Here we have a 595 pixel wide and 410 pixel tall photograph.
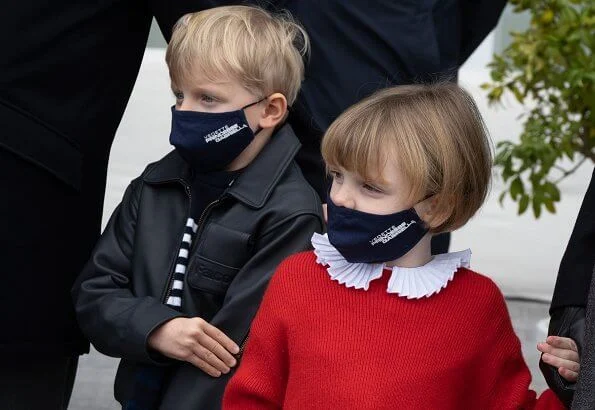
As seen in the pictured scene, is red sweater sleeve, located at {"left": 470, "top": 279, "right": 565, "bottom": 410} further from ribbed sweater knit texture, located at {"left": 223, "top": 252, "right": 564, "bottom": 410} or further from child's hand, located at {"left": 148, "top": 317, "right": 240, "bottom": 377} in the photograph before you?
child's hand, located at {"left": 148, "top": 317, "right": 240, "bottom": 377}

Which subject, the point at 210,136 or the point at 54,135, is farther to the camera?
the point at 54,135

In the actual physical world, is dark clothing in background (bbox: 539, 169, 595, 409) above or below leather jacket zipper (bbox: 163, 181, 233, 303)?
above

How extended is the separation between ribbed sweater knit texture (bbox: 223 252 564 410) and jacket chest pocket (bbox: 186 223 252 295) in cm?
22

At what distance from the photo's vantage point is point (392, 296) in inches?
97.7

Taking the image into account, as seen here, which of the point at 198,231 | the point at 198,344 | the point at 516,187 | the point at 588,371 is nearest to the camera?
the point at 588,371

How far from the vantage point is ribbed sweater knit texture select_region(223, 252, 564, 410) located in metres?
2.42

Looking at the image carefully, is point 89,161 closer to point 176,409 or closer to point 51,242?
point 51,242

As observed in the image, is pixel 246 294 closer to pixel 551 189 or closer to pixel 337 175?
pixel 337 175

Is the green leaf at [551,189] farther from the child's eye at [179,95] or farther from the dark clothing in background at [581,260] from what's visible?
the dark clothing in background at [581,260]

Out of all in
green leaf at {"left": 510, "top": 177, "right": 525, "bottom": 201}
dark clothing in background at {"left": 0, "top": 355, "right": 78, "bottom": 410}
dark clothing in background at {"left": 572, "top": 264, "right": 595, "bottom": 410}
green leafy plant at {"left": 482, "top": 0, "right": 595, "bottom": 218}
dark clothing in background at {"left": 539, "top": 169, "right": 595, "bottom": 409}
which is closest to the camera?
dark clothing in background at {"left": 572, "top": 264, "right": 595, "bottom": 410}

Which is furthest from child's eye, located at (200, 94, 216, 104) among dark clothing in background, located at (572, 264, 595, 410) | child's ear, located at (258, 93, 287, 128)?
dark clothing in background, located at (572, 264, 595, 410)

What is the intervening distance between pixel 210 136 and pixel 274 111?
0.18 m

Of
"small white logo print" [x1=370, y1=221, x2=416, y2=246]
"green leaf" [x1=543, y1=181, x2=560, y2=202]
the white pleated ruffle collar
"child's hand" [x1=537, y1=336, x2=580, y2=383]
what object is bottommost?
"green leaf" [x1=543, y1=181, x2=560, y2=202]

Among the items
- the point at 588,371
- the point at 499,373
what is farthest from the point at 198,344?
the point at 588,371
